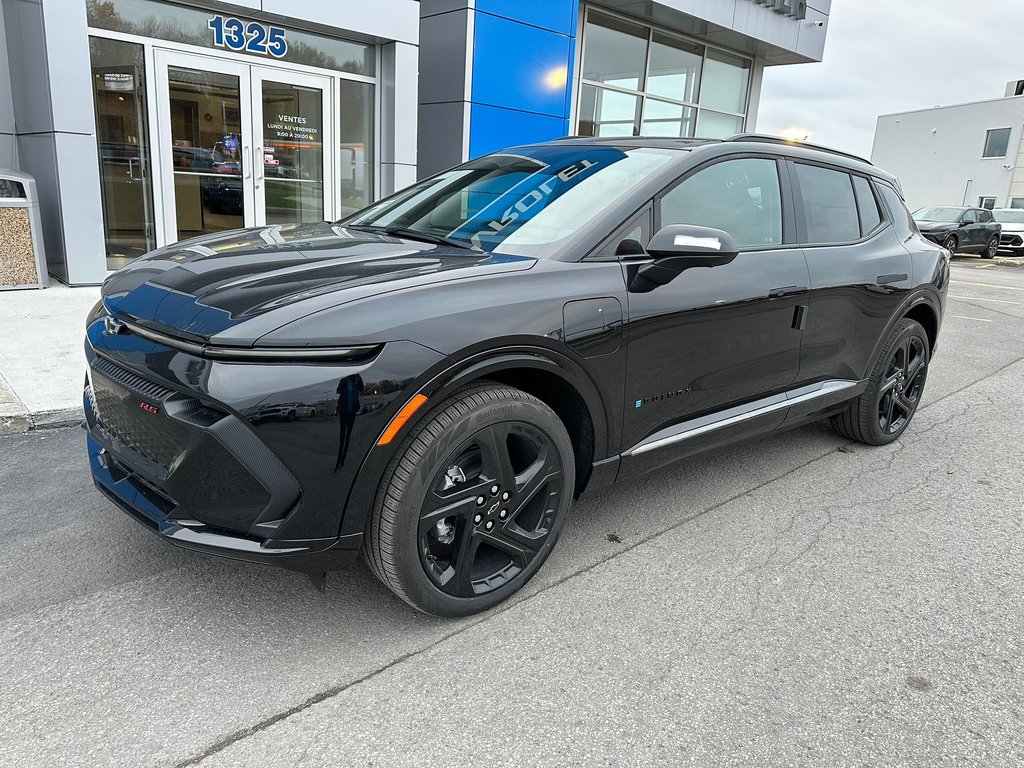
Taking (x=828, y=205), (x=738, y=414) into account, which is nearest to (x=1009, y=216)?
(x=828, y=205)

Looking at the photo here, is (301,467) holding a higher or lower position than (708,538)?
higher

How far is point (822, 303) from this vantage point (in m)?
3.72

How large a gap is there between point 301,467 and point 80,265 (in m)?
6.92

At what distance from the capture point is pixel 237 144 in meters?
8.96

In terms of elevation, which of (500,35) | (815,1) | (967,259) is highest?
(815,1)

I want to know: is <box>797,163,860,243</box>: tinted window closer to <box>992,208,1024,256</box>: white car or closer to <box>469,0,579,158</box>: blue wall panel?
<box>469,0,579,158</box>: blue wall panel

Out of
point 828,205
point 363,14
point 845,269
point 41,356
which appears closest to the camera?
point 845,269

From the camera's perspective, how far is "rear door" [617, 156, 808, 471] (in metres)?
2.93

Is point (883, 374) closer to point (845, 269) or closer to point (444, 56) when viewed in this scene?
point (845, 269)

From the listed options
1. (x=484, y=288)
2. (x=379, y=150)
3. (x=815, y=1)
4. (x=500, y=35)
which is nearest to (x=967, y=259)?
(x=815, y=1)

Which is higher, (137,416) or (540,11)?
(540,11)

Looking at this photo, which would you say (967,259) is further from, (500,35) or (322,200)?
(322,200)

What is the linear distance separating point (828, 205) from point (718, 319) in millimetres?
1332

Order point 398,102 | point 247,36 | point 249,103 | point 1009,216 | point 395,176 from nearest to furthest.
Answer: point 247,36 < point 249,103 < point 398,102 < point 395,176 < point 1009,216
